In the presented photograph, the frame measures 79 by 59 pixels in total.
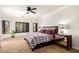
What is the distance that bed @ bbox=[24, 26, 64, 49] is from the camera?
1804 millimetres

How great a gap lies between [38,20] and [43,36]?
1.25 ft

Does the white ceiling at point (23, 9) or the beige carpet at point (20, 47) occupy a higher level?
the white ceiling at point (23, 9)

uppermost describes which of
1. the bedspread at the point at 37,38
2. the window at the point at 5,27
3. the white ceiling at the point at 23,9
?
the white ceiling at the point at 23,9

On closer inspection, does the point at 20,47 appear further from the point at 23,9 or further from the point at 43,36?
the point at 23,9

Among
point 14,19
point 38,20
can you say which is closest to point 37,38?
point 38,20

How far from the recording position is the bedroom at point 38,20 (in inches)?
67.5

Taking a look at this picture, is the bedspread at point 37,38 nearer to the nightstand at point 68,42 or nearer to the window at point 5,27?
the nightstand at point 68,42

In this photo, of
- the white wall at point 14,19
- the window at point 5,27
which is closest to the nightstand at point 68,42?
the white wall at point 14,19

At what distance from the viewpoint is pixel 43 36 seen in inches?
72.7

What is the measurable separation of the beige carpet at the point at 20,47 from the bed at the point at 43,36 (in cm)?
11

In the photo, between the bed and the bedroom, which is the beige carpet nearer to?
the bedroom

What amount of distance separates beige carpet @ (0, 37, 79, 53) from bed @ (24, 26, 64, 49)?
4.4 inches
